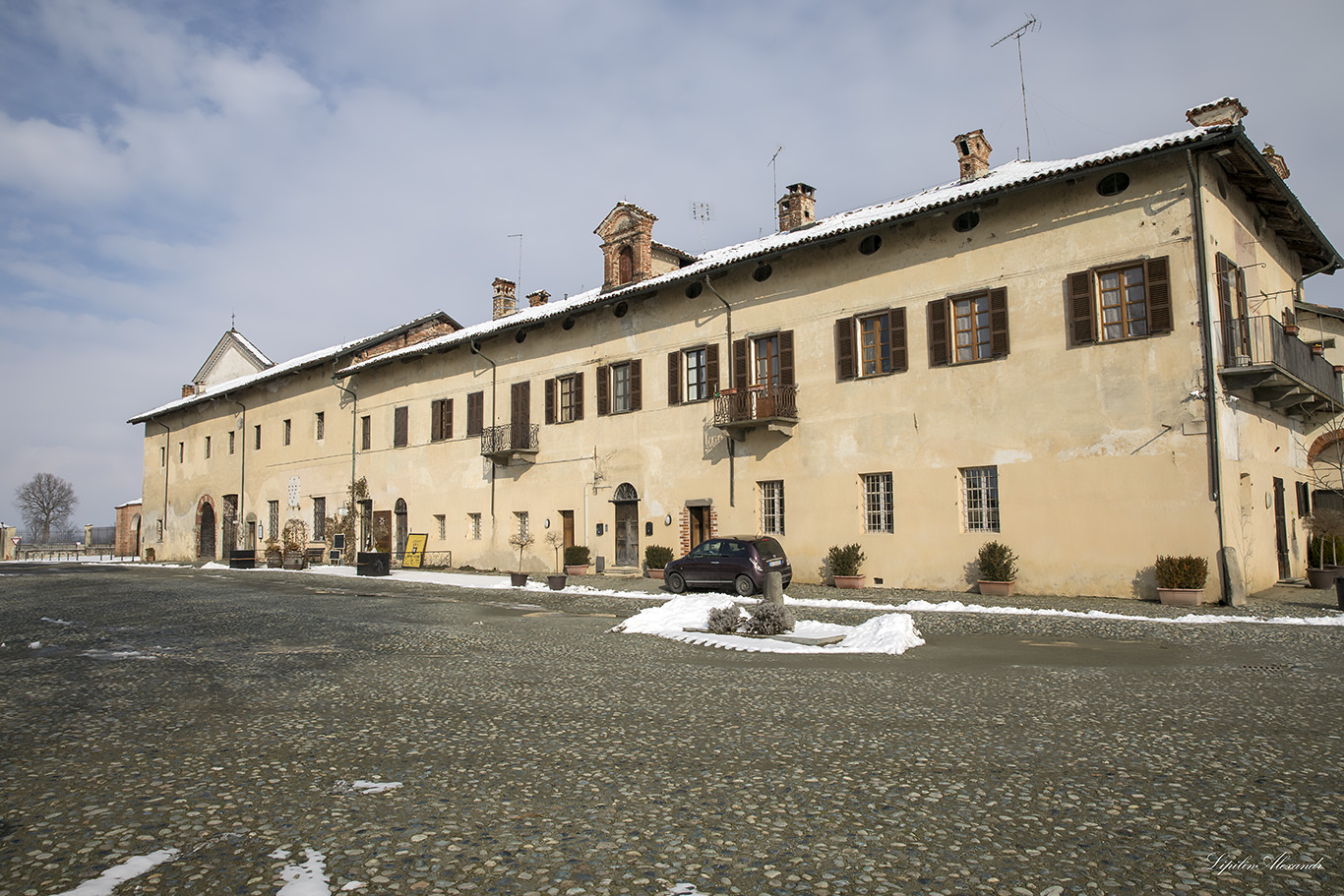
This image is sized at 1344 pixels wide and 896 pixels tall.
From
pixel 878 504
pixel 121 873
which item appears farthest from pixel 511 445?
pixel 121 873

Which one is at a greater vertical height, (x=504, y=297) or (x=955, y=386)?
(x=504, y=297)

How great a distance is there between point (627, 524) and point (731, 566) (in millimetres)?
6779

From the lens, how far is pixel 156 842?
3793 mm

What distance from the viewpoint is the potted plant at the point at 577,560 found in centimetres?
2489

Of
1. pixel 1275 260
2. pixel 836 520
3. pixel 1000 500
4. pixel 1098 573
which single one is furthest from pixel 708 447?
pixel 1275 260

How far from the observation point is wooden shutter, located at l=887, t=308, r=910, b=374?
19000 mm

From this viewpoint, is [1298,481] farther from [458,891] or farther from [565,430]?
[458,891]

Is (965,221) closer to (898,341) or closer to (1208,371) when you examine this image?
(898,341)

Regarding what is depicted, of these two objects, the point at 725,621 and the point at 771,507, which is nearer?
the point at 725,621

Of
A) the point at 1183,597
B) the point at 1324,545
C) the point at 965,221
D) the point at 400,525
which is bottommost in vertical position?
the point at 1183,597

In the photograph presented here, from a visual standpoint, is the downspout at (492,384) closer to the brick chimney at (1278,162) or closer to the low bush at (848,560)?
the low bush at (848,560)

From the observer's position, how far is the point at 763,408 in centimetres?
2053

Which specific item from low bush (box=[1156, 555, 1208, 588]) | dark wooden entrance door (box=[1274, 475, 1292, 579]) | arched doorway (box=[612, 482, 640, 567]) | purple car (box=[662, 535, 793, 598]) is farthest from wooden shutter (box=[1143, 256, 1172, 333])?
arched doorway (box=[612, 482, 640, 567])

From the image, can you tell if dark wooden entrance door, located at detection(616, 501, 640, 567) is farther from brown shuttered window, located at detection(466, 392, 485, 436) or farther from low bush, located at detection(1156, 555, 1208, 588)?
low bush, located at detection(1156, 555, 1208, 588)
